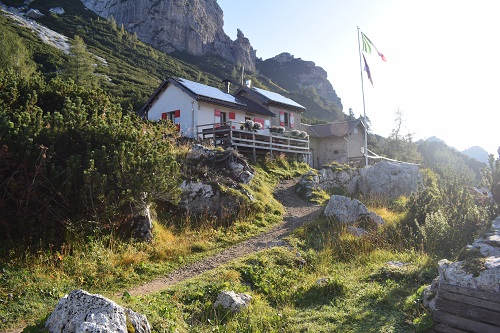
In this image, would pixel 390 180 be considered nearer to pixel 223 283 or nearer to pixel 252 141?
pixel 252 141

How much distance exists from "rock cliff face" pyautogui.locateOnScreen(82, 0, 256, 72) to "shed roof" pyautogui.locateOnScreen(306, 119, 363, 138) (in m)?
103

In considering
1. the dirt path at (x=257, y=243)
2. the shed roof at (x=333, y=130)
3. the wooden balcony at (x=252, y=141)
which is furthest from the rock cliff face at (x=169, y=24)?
the dirt path at (x=257, y=243)

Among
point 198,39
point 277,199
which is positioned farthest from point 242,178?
point 198,39

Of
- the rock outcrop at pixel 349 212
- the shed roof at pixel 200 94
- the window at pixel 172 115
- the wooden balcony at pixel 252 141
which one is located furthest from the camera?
the window at pixel 172 115

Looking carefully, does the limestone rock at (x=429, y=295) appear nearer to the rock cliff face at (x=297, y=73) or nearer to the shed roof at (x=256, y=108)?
the shed roof at (x=256, y=108)

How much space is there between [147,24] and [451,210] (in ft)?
464

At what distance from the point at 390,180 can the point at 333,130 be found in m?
18.2

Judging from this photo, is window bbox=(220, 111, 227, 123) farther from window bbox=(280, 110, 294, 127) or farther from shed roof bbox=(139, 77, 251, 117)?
window bbox=(280, 110, 294, 127)

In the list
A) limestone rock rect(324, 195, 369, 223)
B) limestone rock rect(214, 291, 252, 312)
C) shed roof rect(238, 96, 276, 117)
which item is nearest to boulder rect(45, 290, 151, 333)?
limestone rock rect(214, 291, 252, 312)

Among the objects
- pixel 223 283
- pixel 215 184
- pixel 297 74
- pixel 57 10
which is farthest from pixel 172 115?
pixel 297 74

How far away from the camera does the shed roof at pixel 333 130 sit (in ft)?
121

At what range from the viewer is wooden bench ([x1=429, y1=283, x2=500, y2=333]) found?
17.7ft

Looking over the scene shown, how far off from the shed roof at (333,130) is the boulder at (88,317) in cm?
3316

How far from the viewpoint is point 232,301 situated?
6.89m
